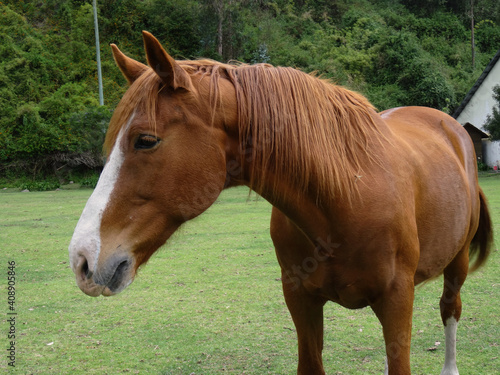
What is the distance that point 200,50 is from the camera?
2812cm

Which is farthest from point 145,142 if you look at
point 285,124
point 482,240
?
point 482,240

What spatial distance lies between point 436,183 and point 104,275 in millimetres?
1782

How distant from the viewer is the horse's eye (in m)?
1.52

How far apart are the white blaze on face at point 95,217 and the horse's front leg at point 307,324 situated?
3.27 ft

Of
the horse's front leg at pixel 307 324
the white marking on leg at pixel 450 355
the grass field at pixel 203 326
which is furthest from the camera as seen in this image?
the grass field at pixel 203 326

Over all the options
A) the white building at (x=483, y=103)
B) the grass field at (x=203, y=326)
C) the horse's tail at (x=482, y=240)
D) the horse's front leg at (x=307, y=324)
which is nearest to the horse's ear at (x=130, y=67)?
the grass field at (x=203, y=326)

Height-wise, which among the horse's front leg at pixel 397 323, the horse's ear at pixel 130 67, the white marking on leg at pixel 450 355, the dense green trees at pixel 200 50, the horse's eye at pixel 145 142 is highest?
the horse's ear at pixel 130 67

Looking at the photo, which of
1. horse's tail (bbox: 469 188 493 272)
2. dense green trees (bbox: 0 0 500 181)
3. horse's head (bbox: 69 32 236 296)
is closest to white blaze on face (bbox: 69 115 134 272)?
horse's head (bbox: 69 32 236 296)

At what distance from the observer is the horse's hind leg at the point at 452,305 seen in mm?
2899

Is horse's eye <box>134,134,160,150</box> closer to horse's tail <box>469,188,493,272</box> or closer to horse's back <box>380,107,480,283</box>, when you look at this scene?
horse's back <box>380,107,480,283</box>

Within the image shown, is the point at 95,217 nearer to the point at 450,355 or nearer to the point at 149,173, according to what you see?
the point at 149,173

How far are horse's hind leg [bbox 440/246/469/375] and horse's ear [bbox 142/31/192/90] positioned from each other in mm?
2411

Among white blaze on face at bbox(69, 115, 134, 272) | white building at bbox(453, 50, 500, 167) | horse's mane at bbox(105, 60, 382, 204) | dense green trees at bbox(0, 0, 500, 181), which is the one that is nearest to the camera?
white blaze on face at bbox(69, 115, 134, 272)

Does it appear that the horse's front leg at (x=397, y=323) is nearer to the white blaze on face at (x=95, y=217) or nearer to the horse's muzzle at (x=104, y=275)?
Answer: the horse's muzzle at (x=104, y=275)
